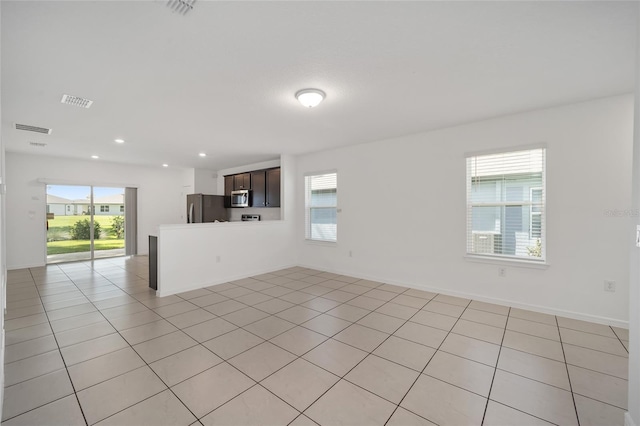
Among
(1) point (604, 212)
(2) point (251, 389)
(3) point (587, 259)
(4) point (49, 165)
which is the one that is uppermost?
(4) point (49, 165)

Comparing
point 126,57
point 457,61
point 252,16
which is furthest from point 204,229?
point 457,61

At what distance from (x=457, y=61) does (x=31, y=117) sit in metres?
5.10

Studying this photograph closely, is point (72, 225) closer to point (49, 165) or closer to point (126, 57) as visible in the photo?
point (49, 165)

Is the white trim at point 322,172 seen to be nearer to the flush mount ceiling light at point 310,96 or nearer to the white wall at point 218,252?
the white wall at point 218,252

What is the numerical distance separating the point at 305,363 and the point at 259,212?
533 cm

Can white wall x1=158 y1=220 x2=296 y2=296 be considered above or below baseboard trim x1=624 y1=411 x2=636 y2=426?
above

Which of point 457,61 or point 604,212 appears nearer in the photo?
point 457,61

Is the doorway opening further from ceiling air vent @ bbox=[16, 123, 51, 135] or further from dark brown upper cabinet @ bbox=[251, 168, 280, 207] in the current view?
dark brown upper cabinet @ bbox=[251, 168, 280, 207]

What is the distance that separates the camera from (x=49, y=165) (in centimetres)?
646

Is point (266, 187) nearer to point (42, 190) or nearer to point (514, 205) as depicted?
point (514, 205)

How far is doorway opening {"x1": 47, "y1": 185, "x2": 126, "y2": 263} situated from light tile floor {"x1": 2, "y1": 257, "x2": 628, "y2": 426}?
3.41 meters

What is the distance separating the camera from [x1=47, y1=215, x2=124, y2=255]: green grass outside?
21.8ft

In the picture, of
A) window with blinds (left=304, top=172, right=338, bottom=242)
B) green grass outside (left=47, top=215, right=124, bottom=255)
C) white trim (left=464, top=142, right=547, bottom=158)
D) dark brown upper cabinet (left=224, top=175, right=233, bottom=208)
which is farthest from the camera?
dark brown upper cabinet (left=224, top=175, right=233, bottom=208)

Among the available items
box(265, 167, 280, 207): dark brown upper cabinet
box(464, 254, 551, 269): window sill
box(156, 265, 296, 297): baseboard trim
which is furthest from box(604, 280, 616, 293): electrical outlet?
box(265, 167, 280, 207): dark brown upper cabinet
